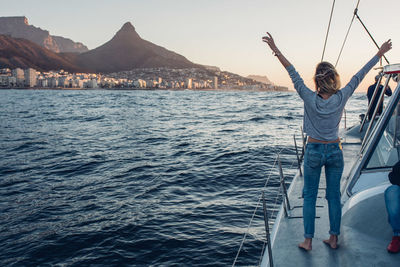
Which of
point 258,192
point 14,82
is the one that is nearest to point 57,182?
point 258,192

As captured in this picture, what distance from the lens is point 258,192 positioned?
9.86 m

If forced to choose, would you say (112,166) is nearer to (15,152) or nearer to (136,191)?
(136,191)

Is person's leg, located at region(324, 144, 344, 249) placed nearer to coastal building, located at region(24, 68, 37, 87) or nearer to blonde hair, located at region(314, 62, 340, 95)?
blonde hair, located at region(314, 62, 340, 95)

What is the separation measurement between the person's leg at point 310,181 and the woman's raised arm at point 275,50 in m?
0.96

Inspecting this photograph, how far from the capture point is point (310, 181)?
3586 millimetres

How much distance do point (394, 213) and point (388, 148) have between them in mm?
2047

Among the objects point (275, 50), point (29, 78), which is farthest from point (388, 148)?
point (29, 78)

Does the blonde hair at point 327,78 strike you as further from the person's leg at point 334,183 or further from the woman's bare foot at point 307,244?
the woman's bare foot at point 307,244

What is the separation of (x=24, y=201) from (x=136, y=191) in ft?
11.1

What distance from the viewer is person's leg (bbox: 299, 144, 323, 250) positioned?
346 centimetres

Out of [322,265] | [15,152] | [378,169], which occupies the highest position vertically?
[378,169]

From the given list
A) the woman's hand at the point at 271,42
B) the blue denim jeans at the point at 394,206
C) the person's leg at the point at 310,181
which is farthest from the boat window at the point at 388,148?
the woman's hand at the point at 271,42

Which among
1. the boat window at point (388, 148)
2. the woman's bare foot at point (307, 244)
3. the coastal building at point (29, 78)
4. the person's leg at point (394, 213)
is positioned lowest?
the woman's bare foot at point (307, 244)

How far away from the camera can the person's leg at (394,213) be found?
132 inches
